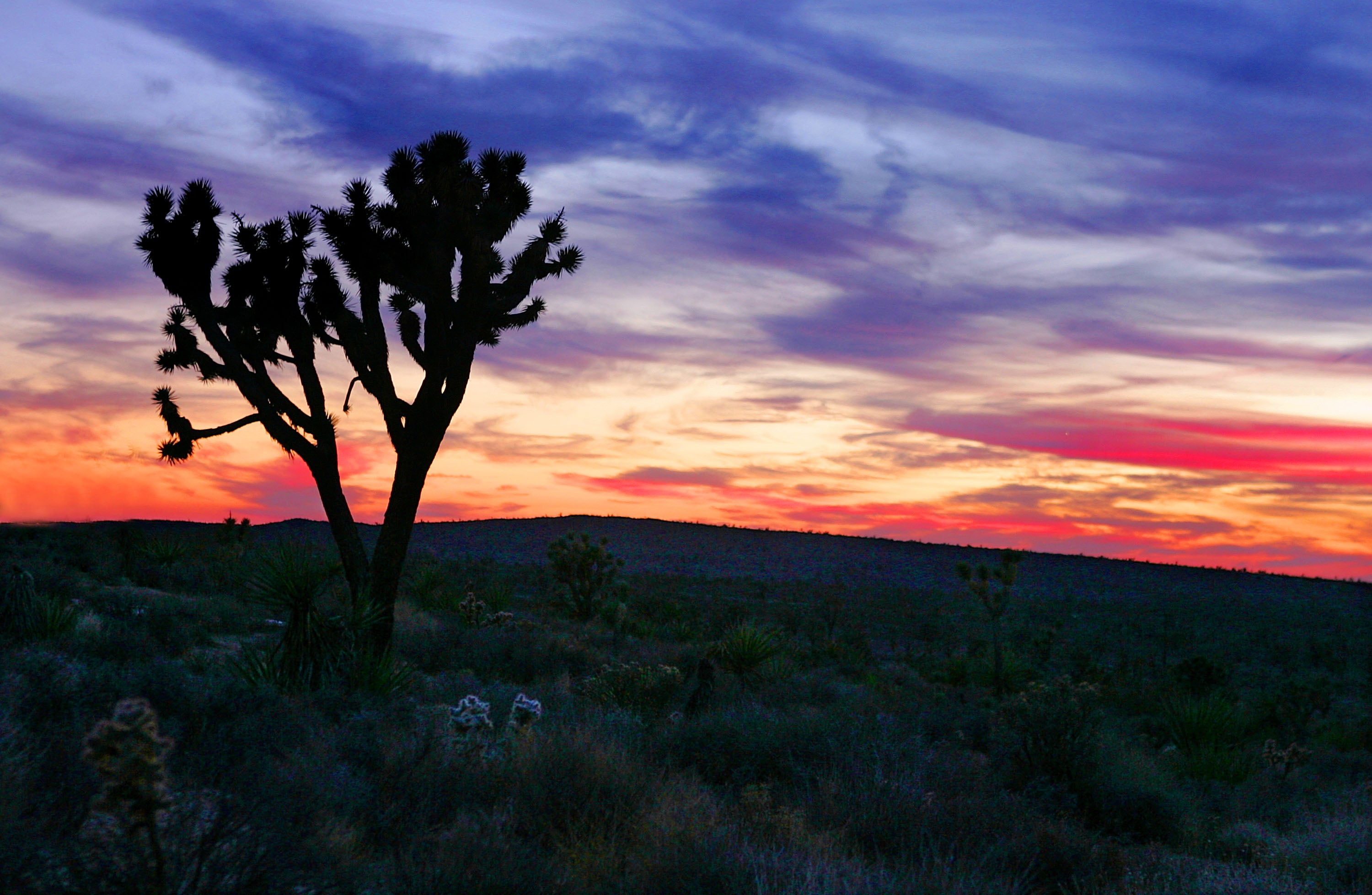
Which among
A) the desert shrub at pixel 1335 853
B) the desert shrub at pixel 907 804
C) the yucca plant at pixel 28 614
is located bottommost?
the desert shrub at pixel 1335 853

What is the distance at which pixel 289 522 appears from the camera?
8206 centimetres

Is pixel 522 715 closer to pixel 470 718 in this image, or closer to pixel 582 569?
pixel 470 718

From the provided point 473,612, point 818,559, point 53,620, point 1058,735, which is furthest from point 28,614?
point 818,559

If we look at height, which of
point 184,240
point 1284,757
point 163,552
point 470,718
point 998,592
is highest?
point 184,240

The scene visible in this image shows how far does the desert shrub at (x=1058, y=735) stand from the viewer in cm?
1041

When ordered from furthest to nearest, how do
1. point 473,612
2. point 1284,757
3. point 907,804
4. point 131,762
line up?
point 473,612 → point 1284,757 → point 907,804 → point 131,762

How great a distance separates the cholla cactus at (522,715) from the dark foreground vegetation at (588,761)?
4 centimetres

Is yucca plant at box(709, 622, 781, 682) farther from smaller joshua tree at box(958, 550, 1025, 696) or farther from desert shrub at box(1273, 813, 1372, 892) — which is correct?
desert shrub at box(1273, 813, 1372, 892)

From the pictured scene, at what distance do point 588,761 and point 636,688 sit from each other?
20.0ft

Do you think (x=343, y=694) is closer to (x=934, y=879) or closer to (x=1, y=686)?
(x=1, y=686)

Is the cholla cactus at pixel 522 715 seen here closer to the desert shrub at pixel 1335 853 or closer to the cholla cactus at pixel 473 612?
the desert shrub at pixel 1335 853

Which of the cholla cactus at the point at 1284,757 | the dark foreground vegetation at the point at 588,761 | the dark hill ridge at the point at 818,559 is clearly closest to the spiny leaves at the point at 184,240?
the dark foreground vegetation at the point at 588,761

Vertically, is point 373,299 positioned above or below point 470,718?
above

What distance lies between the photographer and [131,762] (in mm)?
3314
